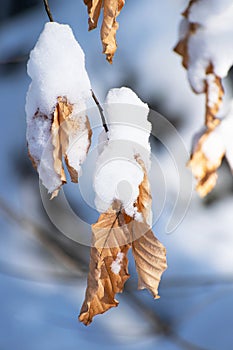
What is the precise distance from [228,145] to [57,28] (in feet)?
0.66

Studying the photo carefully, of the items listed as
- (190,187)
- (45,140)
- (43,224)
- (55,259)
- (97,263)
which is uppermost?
(45,140)

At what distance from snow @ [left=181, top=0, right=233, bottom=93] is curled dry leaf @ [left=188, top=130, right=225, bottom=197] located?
0.10ft

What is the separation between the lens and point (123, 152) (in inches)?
19.9

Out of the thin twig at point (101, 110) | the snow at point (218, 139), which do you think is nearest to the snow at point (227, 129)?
the snow at point (218, 139)

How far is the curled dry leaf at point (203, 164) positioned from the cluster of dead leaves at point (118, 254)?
0.17 m

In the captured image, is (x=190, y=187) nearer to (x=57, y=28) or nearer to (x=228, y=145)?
(x=57, y=28)

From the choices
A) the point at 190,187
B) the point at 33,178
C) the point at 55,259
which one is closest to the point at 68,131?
the point at 190,187

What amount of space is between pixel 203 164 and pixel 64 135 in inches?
6.2

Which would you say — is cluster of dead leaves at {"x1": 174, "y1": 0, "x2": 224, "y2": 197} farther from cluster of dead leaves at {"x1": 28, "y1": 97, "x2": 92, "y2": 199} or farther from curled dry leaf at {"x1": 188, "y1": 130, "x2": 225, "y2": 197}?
cluster of dead leaves at {"x1": 28, "y1": 97, "x2": 92, "y2": 199}

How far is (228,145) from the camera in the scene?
0.35m

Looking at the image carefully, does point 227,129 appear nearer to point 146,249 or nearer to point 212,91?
point 212,91

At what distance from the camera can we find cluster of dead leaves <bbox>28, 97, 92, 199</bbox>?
470 millimetres

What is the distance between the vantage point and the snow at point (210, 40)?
35 cm

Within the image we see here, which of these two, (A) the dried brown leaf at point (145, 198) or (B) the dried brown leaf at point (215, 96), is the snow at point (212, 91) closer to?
(B) the dried brown leaf at point (215, 96)
